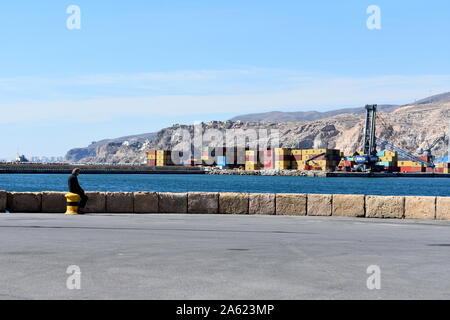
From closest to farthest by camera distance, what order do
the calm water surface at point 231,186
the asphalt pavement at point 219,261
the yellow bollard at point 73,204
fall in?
the asphalt pavement at point 219,261 < the yellow bollard at point 73,204 < the calm water surface at point 231,186

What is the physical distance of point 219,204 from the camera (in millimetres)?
22500

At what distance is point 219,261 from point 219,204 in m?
12.4

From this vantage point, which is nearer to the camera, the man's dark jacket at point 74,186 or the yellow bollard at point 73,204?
the man's dark jacket at point 74,186

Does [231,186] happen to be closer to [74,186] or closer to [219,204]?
[219,204]

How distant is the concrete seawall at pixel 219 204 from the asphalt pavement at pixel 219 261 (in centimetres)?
427

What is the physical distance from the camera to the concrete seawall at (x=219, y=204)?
70.5 feet

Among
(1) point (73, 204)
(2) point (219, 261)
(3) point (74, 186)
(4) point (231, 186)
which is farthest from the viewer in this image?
(4) point (231, 186)

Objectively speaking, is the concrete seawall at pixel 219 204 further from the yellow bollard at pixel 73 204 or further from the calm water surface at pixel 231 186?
the calm water surface at pixel 231 186

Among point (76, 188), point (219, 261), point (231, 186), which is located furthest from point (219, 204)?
point (231, 186)

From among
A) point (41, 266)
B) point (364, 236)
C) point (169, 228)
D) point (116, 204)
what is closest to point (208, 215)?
point (116, 204)

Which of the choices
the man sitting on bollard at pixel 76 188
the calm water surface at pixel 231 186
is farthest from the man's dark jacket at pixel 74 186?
the calm water surface at pixel 231 186

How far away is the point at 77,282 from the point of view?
7.92 meters

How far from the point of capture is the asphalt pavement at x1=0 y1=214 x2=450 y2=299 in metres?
7.65
